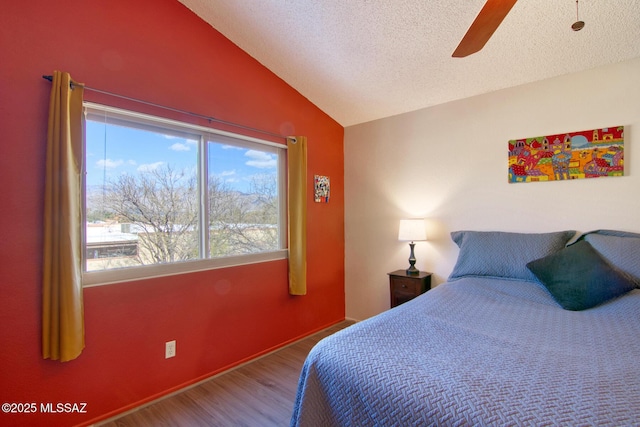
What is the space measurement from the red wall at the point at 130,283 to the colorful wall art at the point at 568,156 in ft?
6.65

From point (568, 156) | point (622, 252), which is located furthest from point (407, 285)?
point (568, 156)

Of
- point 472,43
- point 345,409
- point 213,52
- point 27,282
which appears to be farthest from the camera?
point 213,52

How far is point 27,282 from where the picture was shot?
1.59m

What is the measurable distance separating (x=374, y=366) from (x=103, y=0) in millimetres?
2550

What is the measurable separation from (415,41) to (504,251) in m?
1.70

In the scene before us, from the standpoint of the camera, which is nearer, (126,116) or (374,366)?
(374,366)

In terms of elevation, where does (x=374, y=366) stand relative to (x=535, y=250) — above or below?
below

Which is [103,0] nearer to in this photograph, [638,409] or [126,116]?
[126,116]

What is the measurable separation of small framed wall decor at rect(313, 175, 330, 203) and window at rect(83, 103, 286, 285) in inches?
20.1

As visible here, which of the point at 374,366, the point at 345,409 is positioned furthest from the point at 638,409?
the point at 345,409

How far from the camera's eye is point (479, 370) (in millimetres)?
1039

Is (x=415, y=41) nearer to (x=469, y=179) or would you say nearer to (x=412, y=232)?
(x=469, y=179)

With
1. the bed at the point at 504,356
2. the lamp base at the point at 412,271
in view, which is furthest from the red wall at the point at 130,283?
the bed at the point at 504,356

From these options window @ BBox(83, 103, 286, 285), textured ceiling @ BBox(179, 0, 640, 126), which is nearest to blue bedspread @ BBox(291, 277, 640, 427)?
window @ BBox(83, 103, 286, 285)
